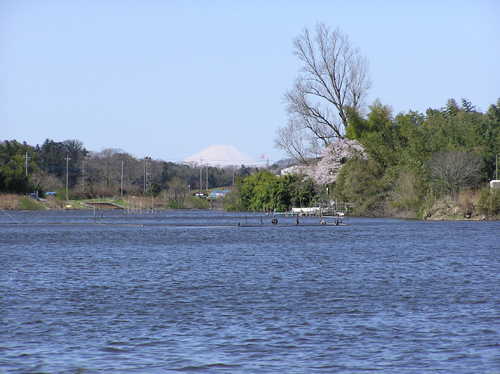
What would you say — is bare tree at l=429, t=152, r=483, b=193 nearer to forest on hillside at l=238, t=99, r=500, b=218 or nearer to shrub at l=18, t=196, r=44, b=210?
forest on hillside at l=238, t=99, r=500, b=218

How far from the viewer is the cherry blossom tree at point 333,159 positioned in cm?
6750

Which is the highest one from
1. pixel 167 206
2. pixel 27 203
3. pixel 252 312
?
pixel 27 203

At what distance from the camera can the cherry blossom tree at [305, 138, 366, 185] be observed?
67500 millimetres

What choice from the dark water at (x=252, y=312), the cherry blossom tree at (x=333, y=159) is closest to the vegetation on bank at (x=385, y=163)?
the cherry blossom tree at (x=333, y=159)

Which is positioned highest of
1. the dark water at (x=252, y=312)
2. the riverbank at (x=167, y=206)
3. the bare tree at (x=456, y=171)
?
the bare tree at (x=456, y=171)

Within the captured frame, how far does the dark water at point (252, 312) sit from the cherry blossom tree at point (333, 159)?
38.2 metres

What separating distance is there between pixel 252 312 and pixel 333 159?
54797mm

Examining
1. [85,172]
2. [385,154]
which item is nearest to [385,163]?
[385,154]

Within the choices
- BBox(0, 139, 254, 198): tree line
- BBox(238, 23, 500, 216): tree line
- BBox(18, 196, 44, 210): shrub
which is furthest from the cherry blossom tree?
BBox(0, 139, 254, 198): tree line

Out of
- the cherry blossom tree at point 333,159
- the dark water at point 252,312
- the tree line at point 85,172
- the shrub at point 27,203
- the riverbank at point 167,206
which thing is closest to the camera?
the dark water at point 252,312

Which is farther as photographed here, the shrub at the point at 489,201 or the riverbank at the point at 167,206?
the riverbank at the point at 167,206

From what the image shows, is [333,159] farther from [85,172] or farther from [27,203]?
[85,172]

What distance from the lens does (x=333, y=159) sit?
68.7m

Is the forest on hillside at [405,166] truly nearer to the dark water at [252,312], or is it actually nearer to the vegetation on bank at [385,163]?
the vegetation on bank at [385,163]
